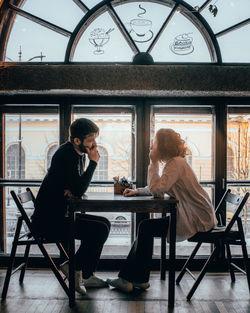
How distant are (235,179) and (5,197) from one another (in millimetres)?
2761

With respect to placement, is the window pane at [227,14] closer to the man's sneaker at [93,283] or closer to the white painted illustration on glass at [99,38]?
the white painted illustration on glass at [99,38]

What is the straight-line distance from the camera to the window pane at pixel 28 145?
3951mm

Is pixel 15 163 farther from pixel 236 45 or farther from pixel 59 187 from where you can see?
pixel 236 45

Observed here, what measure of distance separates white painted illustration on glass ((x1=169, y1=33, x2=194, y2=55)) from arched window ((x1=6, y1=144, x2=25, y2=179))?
2189mm

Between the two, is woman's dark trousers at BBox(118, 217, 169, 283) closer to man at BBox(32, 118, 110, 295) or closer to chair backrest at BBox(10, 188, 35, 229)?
man at BBox(32, 118, 110, 295)

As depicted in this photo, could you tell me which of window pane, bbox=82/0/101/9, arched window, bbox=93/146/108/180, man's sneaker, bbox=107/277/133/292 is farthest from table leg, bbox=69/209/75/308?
window pane, bbox=82/0/101/9

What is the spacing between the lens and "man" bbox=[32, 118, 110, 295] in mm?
2871

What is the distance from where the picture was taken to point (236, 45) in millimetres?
3867

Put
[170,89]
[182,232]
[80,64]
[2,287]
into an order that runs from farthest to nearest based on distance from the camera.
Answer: [80,64] → [170,89] → [2,287] → [182,232]

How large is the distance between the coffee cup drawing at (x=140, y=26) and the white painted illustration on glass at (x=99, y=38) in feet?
0.86

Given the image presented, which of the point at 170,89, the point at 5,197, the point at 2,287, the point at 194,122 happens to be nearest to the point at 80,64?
the point at 170,89

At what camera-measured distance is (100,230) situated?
3.04 metres

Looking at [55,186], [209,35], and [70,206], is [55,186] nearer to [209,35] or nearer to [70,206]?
[70,206]

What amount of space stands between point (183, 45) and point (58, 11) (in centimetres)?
154
